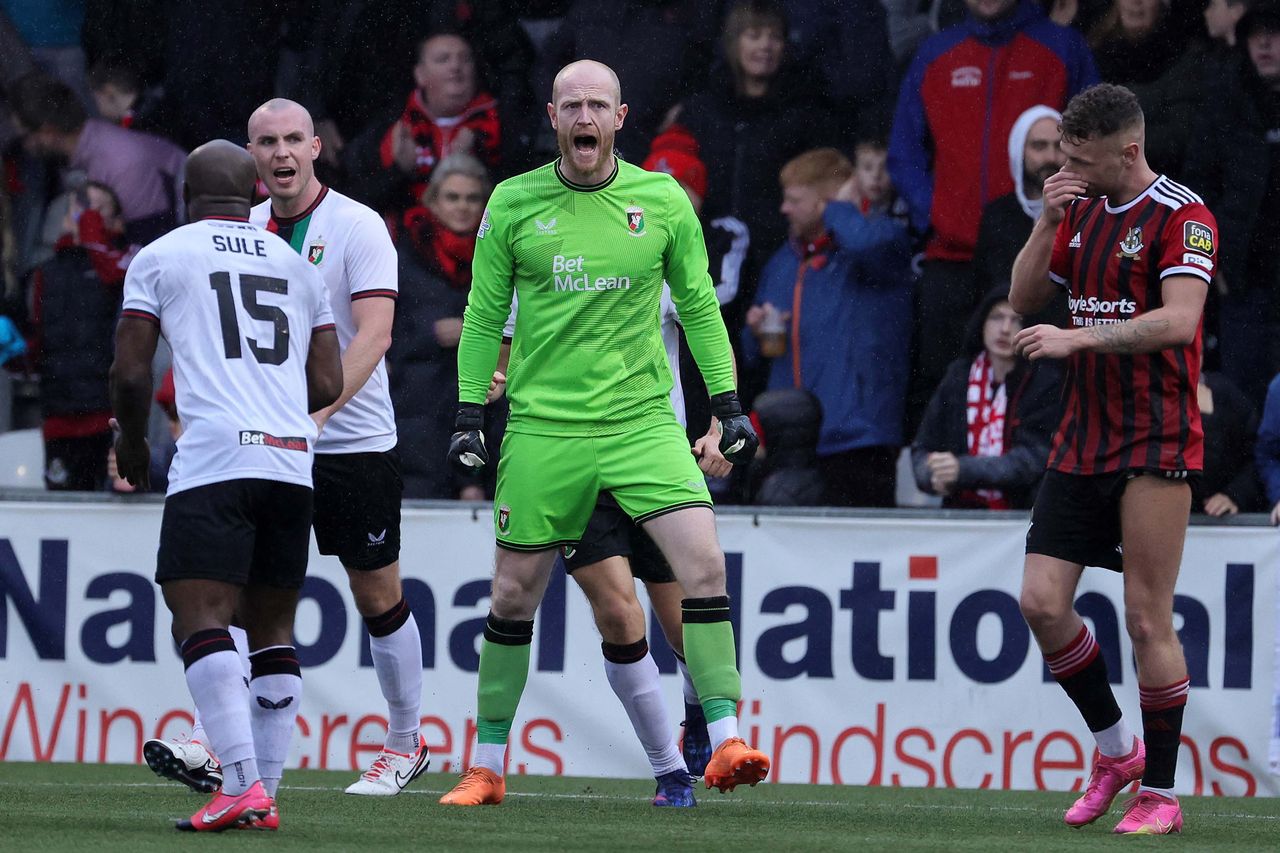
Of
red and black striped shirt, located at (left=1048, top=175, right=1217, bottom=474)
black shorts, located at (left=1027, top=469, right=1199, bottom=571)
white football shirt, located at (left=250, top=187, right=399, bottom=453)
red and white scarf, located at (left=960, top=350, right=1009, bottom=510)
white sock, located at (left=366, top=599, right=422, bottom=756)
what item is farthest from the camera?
red and white scarf, located at (left=960, top=350, right=1009, bottom=510)

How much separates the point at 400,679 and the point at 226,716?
6.53 ft

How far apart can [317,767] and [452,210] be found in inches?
106

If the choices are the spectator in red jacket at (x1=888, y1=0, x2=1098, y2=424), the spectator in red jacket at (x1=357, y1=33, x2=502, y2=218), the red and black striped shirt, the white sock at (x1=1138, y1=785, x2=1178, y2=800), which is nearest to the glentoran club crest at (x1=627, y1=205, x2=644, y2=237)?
the red and black striped shirt

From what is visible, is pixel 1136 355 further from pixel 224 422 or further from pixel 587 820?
pixel 224 422

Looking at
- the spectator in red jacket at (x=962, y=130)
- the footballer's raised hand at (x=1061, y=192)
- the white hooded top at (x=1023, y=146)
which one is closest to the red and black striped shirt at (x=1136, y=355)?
the footballer's raised hand at (x=1061, y=192)

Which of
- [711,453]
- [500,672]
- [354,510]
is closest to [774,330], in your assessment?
[711,453]

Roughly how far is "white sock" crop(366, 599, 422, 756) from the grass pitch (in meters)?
0.21

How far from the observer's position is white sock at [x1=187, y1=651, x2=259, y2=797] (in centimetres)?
512

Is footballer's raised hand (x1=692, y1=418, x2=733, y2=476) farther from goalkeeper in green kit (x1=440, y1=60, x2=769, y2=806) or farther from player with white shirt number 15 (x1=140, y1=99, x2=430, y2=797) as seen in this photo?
player with white shirt number 15 (x1=140, y1=99, x2=430, y2=797)

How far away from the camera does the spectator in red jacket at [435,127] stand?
9.87m

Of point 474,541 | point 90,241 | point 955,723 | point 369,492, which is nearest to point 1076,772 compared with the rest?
point 955,723

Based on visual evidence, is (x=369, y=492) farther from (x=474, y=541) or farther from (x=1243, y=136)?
(x=1243, y=136)

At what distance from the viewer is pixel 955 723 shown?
8391 millimetres

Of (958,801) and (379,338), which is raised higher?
(379,338)
